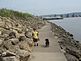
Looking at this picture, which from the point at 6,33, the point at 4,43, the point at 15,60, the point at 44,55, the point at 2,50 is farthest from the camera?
the point at 6,33

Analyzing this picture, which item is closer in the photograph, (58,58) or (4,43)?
(4,43)

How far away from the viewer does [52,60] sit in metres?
12.0

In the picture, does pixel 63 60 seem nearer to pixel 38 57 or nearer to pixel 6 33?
pixel 38 57

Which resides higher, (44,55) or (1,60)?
(1,60)

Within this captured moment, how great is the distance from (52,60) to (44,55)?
1369mm

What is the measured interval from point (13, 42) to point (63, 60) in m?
2.29

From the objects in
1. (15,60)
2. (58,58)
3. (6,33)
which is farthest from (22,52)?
(6,33)

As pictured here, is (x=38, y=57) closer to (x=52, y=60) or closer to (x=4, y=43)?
(x=52, y=60)

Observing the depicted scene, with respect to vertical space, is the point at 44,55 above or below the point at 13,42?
below

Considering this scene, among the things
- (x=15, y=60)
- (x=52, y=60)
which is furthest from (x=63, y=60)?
(x=15, y=60)

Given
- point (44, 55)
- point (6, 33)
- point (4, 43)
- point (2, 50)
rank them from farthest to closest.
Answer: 1. point (6, 33)
2. point (44, 55)
3. point (4, 43)
4. point (2, 50)

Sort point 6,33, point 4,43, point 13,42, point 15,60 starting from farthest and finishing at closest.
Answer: point 6,33 < point 13,42 < point 4,43 < point 15,60

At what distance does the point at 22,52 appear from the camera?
10.9 meters

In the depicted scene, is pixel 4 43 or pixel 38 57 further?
Result: pixel 38 57
